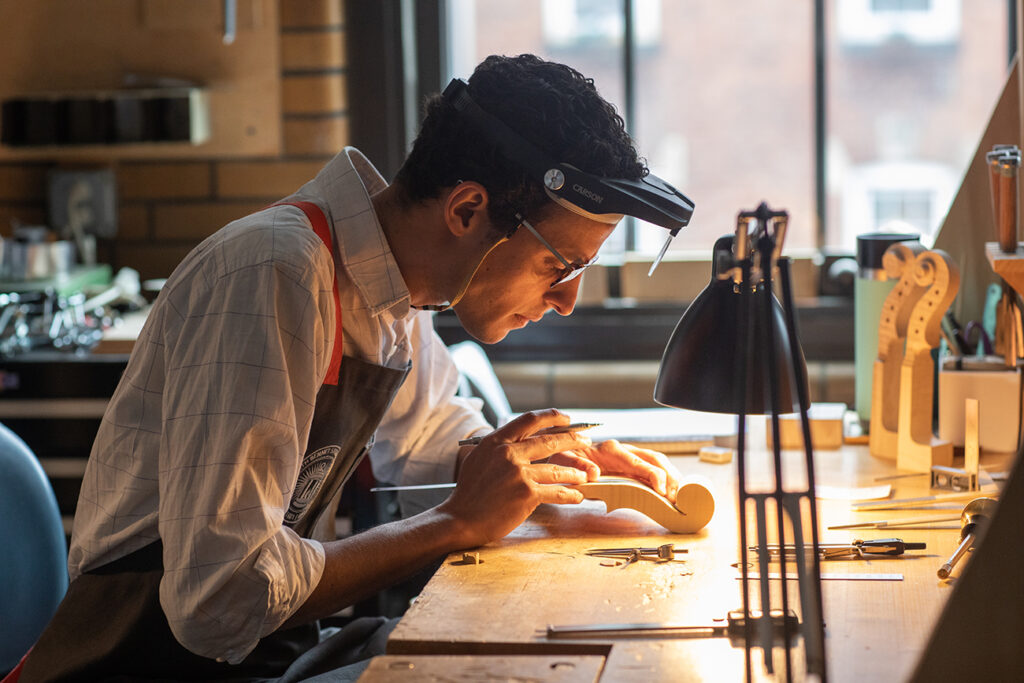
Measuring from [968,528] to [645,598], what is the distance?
0.39 meters

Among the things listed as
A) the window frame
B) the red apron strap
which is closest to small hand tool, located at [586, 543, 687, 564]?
the red apron strap

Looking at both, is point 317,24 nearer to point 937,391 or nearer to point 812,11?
point 812,11

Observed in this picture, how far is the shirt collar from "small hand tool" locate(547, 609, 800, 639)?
513mm

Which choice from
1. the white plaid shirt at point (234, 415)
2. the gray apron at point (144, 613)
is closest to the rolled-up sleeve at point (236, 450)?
the white plaid shirt at point (234, 415)

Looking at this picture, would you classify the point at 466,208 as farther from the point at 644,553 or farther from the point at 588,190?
the point at 644,553

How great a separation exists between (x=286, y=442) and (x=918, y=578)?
26.5 inches

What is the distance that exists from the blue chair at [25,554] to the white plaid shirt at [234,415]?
183 millimetres

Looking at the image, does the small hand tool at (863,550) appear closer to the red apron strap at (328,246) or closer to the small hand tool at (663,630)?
the small hand tool at (663,630)

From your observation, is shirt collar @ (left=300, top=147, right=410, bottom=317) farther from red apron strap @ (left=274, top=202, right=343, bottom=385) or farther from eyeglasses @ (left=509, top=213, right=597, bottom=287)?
eyeglasses @ (left=509, top=213, right=597, bottom=287)

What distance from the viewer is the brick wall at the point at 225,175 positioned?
9.20 feet

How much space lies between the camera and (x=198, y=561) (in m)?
1.09

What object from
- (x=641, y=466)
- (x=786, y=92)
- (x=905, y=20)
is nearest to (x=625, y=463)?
(x=641, y=466)

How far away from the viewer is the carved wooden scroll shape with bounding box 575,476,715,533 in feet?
4.29

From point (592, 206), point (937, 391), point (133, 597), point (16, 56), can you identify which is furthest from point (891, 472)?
point (16, 56)
